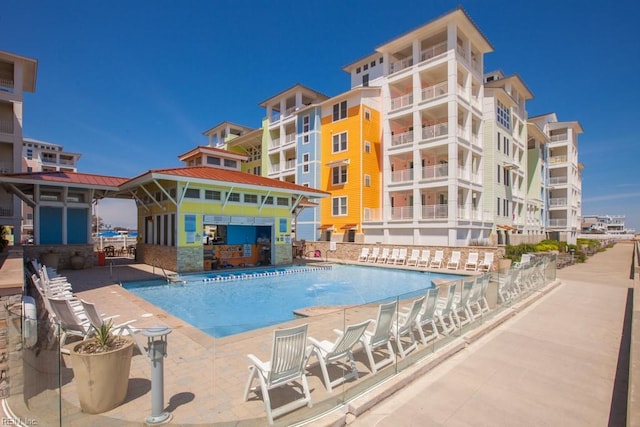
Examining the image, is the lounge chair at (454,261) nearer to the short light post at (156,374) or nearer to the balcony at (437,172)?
the balcony at (437,172)

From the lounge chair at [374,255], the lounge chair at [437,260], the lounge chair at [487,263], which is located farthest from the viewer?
the lounge chair at [374,255]

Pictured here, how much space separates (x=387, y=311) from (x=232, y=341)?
7.69 feet

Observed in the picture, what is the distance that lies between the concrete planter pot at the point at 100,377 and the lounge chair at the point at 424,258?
18699 mm

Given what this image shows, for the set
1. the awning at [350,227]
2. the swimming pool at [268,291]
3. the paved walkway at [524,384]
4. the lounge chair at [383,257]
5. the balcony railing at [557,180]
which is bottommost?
the swimming pool at [268,291]

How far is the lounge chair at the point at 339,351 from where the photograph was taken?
4438mm

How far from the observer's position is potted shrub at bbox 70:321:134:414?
362 centimetres

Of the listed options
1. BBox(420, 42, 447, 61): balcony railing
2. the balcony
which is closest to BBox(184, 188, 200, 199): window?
the balcony

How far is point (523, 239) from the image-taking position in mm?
29375

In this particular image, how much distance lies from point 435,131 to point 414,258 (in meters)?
9.74

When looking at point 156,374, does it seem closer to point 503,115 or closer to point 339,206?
point 339,206

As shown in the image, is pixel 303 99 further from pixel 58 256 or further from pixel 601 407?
pixel 601 407

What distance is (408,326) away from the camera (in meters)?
5.83

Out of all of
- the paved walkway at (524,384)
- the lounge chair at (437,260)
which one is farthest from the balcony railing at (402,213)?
the paved walkway at (524,384)

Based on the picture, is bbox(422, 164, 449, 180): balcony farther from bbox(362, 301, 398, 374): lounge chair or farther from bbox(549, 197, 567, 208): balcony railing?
bbox(549, 197, 567, 208): balcony railing
